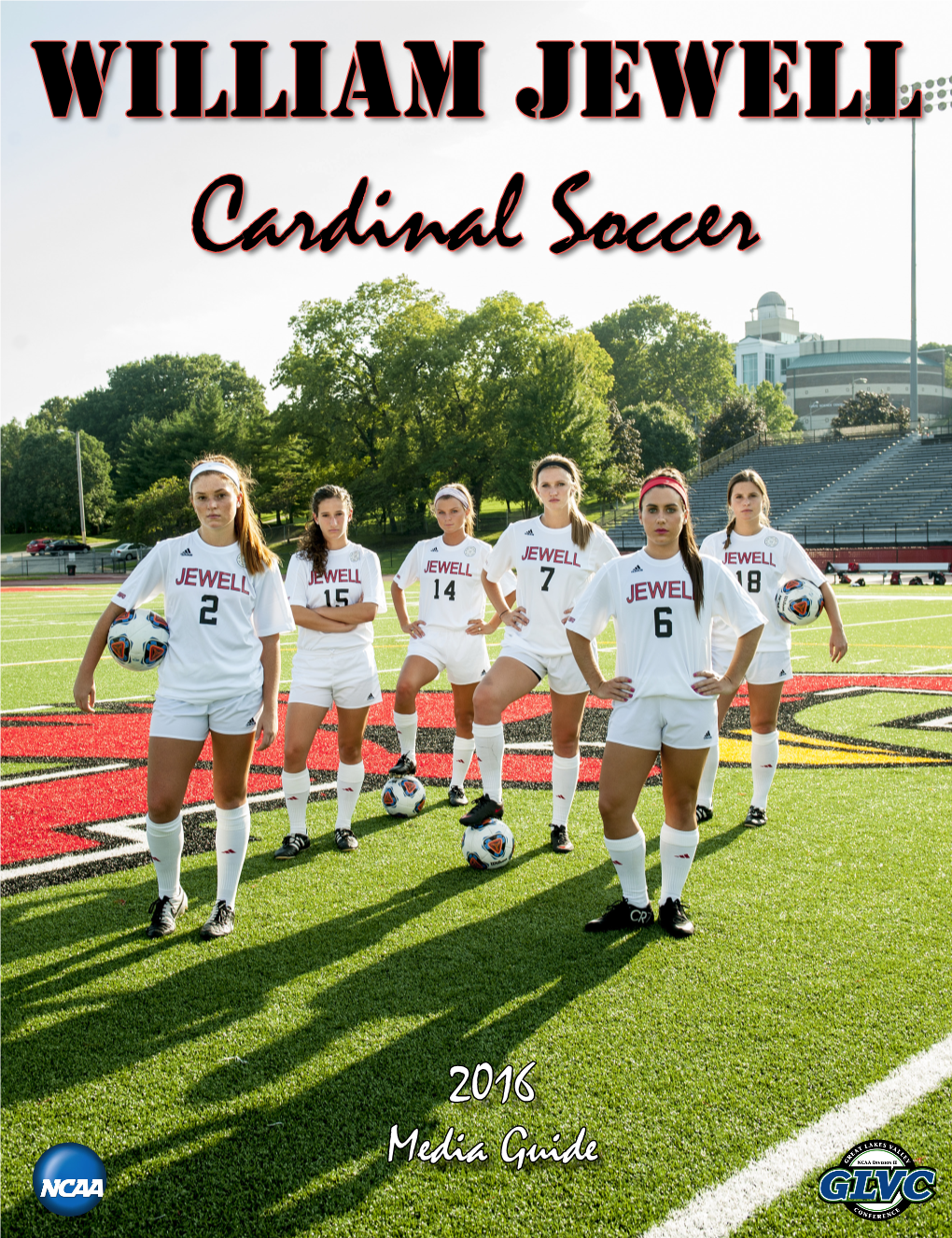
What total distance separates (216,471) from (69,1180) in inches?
113

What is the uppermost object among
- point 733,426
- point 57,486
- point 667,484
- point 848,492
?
point 733,426

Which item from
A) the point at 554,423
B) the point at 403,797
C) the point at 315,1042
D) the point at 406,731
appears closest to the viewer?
the point at 315,1042

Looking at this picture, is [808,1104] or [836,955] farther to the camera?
[836,955]

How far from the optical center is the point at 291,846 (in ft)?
19.2

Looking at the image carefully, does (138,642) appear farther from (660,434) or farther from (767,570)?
(660,434)

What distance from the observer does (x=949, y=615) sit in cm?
2056

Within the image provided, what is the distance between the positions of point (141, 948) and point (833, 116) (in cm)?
530

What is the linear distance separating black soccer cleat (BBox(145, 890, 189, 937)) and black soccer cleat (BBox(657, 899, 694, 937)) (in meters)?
2.32

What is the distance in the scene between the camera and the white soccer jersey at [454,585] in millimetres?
6988

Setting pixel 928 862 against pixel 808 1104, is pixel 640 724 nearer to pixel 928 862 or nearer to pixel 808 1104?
pixel 808 1104

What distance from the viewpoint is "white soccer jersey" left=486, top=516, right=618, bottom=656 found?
5.89 metres

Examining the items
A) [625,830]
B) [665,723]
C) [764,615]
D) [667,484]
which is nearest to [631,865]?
[625,830]

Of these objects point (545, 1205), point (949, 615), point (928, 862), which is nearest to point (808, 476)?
point (949, 615)

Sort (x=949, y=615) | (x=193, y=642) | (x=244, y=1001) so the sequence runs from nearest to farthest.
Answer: (x=244, y=1001)
(x=193, y=642)
(x=949, y=615)
